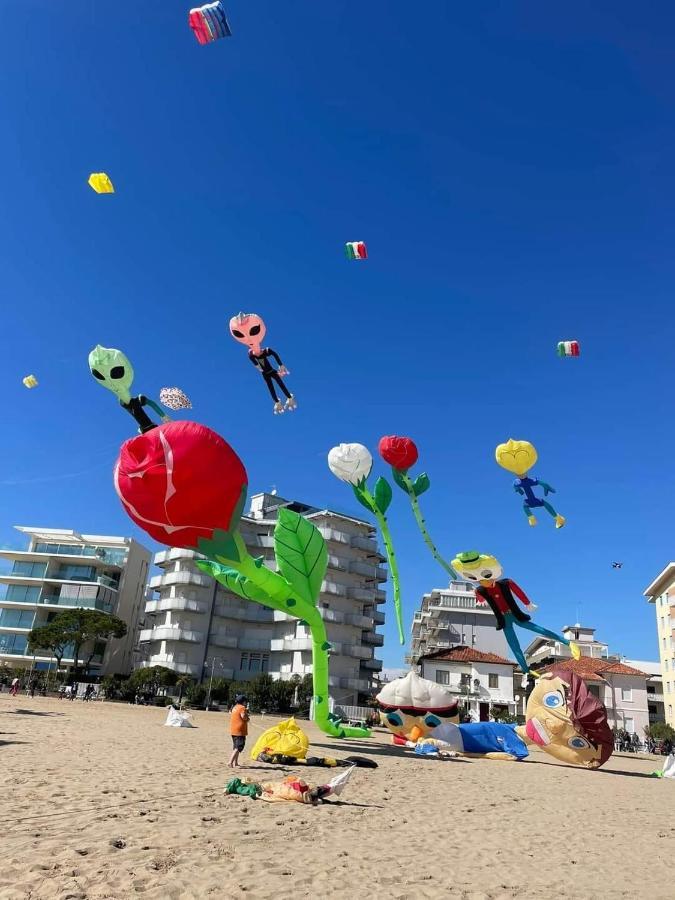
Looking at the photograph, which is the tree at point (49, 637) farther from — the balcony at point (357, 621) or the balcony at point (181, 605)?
the balcony at point (357, 621)

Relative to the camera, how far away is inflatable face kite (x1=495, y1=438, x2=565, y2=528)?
75.2 ft

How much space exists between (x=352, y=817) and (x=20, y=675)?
150 feet

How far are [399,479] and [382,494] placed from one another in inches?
45.8

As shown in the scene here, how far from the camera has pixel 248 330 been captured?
17734 millimetres

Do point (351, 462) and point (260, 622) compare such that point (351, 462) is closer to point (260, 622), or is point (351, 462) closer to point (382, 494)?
point (382, 494)

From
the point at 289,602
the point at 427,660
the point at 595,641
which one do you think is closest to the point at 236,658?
the point at 427,660

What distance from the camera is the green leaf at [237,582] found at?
2031 centimetres

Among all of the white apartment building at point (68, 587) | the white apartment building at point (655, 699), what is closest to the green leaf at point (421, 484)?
the white apartment building at point (68, 587)

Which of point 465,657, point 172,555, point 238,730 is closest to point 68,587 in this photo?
point 172,555

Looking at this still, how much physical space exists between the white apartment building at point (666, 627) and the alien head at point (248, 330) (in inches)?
2057

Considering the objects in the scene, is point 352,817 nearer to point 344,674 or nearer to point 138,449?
point 138,449

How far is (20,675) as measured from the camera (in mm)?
46719

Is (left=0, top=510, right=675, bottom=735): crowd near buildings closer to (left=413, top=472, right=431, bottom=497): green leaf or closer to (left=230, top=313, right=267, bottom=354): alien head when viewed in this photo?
(left=413, top=472, right=431, bottom=497): green leaf

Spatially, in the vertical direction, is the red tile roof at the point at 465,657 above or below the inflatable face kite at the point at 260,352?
below
